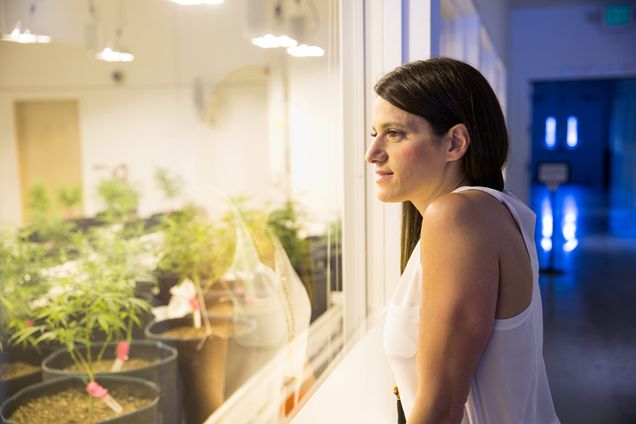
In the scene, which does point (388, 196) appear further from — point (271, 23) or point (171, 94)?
point (171, 94)

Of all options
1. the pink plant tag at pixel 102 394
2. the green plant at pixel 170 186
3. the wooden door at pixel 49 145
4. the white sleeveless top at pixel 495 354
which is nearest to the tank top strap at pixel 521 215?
the white sleeveless top at pixel 495 354

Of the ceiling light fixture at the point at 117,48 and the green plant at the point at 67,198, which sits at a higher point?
the ceiling light fixture at the point at 117,48

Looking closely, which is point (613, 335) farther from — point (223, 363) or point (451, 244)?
point (451, 244)

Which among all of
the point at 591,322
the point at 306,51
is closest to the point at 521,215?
the point at 306,51

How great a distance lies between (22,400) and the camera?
4.33ft

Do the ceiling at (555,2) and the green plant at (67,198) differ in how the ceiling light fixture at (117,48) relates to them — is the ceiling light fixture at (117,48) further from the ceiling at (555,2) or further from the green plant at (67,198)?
the ceiling at (555,2)

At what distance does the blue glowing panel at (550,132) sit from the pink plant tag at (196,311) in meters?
17.9

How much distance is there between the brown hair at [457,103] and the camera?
972 mm

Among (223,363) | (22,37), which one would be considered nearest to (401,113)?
(22,37)

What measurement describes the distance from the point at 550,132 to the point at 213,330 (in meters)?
18.3

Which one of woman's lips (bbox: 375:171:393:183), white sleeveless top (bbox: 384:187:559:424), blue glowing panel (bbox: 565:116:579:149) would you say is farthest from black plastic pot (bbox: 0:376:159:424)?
blue glowing panel (bbox: 565:116:579:149)

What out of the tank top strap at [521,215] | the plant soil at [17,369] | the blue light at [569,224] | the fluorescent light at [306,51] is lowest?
the blue light at [569,224]

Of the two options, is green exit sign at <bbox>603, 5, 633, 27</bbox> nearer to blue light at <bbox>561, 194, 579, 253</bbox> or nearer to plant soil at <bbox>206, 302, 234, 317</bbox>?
blue light at <bbox>561, 194, 579, 253</bbox>

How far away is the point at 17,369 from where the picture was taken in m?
1.43
